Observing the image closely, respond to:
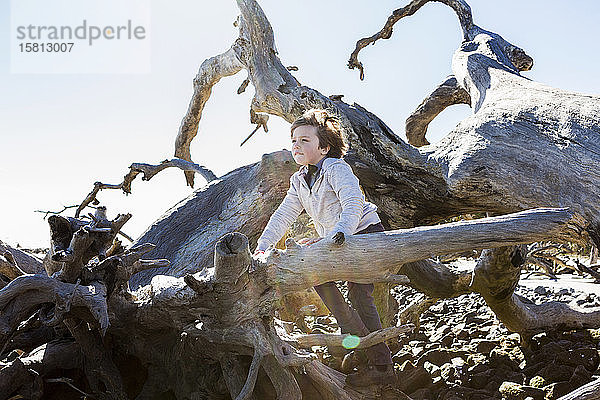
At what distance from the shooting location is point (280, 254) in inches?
96.9

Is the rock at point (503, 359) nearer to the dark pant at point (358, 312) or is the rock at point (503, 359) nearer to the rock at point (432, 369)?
the rock at point (432, 369)

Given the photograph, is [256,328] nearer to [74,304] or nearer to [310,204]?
[74,304]

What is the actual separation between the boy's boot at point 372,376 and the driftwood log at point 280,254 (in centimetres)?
5

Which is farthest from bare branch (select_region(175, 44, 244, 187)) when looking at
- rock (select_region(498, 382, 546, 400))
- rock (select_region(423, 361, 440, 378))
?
rock (select_region(498, 382, 546, 400))

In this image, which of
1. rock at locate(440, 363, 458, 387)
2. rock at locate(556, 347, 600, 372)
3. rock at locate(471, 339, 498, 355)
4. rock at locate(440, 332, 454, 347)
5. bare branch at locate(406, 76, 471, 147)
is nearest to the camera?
rock at locate(556, 347, 600, 372)

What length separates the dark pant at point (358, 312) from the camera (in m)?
3.05

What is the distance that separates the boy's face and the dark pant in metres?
0.64

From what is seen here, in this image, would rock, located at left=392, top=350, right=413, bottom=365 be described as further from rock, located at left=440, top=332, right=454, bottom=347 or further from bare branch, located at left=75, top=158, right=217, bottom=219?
bare branch, located at left=75, top=158, right=217, bottom=219

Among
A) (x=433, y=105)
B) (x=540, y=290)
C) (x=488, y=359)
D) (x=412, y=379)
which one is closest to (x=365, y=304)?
(x=412, y=379)

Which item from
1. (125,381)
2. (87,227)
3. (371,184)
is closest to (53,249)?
(87,227)

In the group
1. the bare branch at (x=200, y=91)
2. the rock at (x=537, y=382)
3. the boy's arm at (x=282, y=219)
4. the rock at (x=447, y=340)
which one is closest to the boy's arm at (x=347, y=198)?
the boy's arm at (x=282, y=219)

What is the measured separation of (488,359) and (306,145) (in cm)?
261

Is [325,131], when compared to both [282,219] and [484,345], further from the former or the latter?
[484,345]

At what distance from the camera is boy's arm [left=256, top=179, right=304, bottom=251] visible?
329 cm
